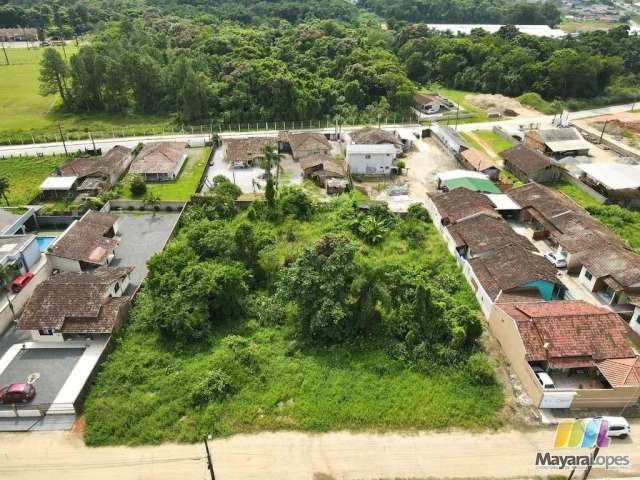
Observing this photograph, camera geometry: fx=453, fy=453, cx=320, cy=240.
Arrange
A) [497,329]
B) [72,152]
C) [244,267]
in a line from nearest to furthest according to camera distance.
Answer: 1. [497,329]
2. [244,267]
3. [72,152]

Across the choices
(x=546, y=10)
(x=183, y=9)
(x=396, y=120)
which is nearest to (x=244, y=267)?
(x=396, y=120)

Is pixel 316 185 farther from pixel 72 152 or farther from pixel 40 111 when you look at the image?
pixel 40 111

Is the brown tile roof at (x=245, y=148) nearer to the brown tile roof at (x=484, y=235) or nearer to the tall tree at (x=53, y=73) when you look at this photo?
the brown tile roof at (x=484, y=235)

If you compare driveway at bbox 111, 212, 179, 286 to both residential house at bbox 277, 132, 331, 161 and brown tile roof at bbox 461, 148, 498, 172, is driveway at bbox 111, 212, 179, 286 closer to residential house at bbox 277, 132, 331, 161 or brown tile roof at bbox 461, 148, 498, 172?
residential house at bbox 277, 132, 331, 161

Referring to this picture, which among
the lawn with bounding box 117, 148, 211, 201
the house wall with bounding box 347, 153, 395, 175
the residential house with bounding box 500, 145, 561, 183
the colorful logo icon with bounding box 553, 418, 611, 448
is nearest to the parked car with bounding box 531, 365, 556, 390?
the colorful logo icon with bounding box 553, 418, 611, 448

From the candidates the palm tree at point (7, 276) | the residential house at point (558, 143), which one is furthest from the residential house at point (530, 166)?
the palm tree at point (7, 276)

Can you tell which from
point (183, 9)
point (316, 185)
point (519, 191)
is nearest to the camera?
point (519, 191)

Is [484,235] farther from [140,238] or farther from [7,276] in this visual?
[7,276]
